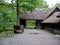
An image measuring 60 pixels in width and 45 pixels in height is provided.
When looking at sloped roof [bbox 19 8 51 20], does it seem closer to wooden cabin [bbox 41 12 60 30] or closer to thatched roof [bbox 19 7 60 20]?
thatched roof [bbox 19 7 60 20]

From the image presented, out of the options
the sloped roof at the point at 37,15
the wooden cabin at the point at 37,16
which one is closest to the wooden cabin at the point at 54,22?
the wooden cabin at the point at 37,16

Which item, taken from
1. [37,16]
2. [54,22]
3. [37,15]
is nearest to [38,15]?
[37,15]

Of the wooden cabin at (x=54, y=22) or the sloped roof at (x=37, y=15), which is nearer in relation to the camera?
the wooden cabin at (x=54, y=22)

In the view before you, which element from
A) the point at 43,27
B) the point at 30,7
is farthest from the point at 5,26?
the point at 43,27

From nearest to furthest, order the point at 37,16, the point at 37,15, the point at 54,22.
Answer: the point at 54,22
the point at 37,16
the point at 37,15

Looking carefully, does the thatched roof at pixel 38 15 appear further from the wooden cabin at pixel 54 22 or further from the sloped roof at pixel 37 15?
the wooden cabin at pixel 54 22

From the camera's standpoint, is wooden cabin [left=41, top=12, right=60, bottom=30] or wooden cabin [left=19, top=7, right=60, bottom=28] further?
wooden cabin [left=19, top=7, right=60, bottom=28]

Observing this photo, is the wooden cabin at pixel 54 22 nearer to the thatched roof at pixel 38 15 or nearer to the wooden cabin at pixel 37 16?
the wooden cabin at pixel 37 16

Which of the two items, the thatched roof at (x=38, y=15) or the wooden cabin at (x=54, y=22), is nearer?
the wooden cabin at (x=54, y=22)

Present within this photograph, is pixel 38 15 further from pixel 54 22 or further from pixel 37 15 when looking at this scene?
pixel 54 22

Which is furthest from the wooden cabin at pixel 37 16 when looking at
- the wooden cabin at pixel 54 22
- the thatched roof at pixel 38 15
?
the wooden cabin at pixel 54 22

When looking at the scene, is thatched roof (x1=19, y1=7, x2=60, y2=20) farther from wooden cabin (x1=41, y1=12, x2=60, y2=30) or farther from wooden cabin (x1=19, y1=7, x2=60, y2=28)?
wooden cabin (x1=41, y1=12, x2=60, y2=30)

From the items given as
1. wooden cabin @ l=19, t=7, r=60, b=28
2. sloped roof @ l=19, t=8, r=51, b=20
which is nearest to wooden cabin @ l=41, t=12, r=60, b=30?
wooden cabin @ l=19, t=7, r=60, b=28

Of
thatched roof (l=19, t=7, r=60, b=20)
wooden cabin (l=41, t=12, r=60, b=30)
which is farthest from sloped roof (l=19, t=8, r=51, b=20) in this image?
wooden cabin (l=41, t=12, r=60, b=30)
